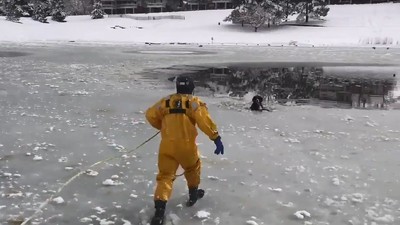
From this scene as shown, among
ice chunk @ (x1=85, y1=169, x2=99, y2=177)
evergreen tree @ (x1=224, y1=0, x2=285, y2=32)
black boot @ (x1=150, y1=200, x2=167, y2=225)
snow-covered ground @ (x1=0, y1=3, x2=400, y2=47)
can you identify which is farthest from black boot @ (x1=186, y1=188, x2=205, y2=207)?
evergreen tree @ (x1=224, y1=0, x2=285, y2=32)

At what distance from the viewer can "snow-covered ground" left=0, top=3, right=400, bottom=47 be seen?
160 feet

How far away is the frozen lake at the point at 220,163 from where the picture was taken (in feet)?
16.8

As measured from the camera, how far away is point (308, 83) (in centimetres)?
1670

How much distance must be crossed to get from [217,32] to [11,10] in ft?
83.8

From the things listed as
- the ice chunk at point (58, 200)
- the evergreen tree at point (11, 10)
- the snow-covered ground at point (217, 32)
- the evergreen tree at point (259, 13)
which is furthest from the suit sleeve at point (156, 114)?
the evergreen tree at point (11, 10)

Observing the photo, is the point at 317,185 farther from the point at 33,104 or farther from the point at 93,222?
the point at 33,104

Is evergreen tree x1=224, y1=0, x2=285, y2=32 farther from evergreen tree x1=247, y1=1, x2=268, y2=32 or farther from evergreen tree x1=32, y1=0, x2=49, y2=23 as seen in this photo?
evergreen tree x1=32, y1=0, x2=49, y2=23

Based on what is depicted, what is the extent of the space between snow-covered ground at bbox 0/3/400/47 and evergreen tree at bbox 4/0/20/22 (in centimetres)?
100

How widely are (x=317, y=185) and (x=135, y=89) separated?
9.25 metres

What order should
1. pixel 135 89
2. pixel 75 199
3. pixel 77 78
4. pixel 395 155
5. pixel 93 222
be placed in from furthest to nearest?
pixel 77 78 → pixel 135 89 → pixel 395 155 → pixel 75 199 → pixel 93 222

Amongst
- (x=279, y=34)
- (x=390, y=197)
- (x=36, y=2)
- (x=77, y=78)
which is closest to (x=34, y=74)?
(x=77, y=78)

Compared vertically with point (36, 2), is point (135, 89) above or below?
below

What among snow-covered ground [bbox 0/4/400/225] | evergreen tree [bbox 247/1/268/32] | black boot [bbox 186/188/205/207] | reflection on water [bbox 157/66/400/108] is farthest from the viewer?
evergreen tree [bbox 247/1/268/32]

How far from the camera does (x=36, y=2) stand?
6100 cm
